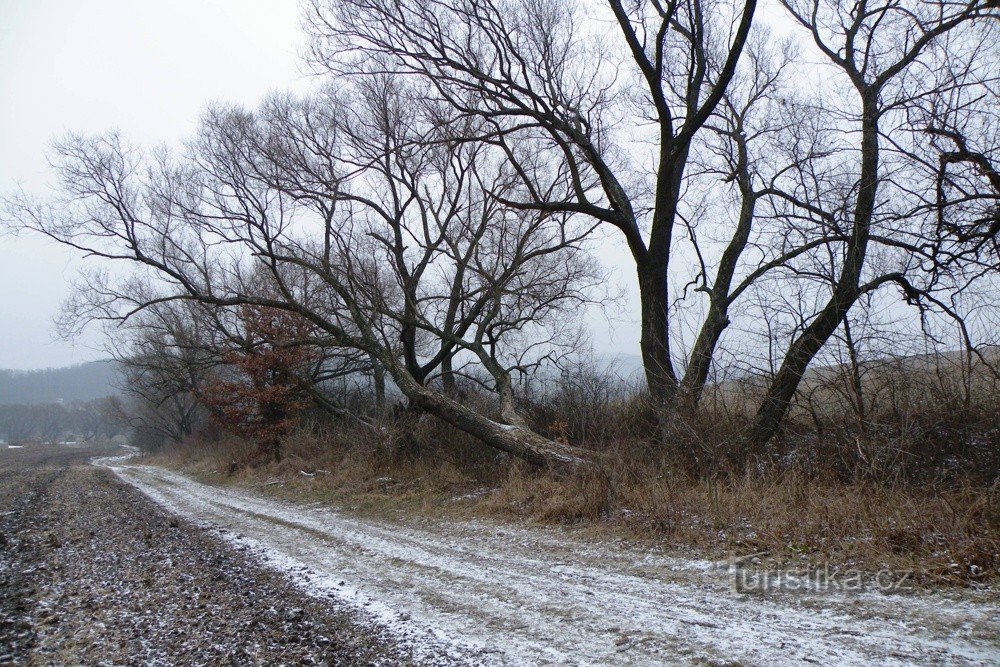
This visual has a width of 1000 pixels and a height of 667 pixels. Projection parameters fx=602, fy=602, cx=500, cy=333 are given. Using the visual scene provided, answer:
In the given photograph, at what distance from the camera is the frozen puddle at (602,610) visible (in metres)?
3.48

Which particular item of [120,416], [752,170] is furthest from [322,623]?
[120,416]

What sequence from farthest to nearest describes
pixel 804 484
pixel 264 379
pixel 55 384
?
pixel 55 384, pixel 264 379, pixel 804 484

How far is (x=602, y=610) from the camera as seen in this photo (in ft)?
14.1

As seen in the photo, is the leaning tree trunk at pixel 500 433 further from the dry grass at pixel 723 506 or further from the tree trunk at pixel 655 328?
the tree trunk at pixel 655 328

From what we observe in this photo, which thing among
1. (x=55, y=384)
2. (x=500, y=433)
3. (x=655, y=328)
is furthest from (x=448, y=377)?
(x=55, y=384)

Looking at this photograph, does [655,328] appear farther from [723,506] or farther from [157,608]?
[157,608]

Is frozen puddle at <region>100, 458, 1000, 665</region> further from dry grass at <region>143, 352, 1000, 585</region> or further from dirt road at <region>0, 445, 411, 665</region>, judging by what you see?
dry grass at <region>143, 352, 1000, 585</region>

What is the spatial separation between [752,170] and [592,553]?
8.28 meters

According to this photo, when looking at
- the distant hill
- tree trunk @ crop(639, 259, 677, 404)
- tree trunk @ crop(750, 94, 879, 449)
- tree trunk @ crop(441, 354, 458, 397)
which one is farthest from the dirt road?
the distant hill

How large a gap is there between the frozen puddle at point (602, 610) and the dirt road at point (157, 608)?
32 centimetres

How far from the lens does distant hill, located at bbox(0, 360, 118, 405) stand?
149 m

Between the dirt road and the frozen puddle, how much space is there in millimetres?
316

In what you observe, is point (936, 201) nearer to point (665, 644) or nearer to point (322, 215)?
point (665, 644)

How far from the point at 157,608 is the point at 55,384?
201569mm
